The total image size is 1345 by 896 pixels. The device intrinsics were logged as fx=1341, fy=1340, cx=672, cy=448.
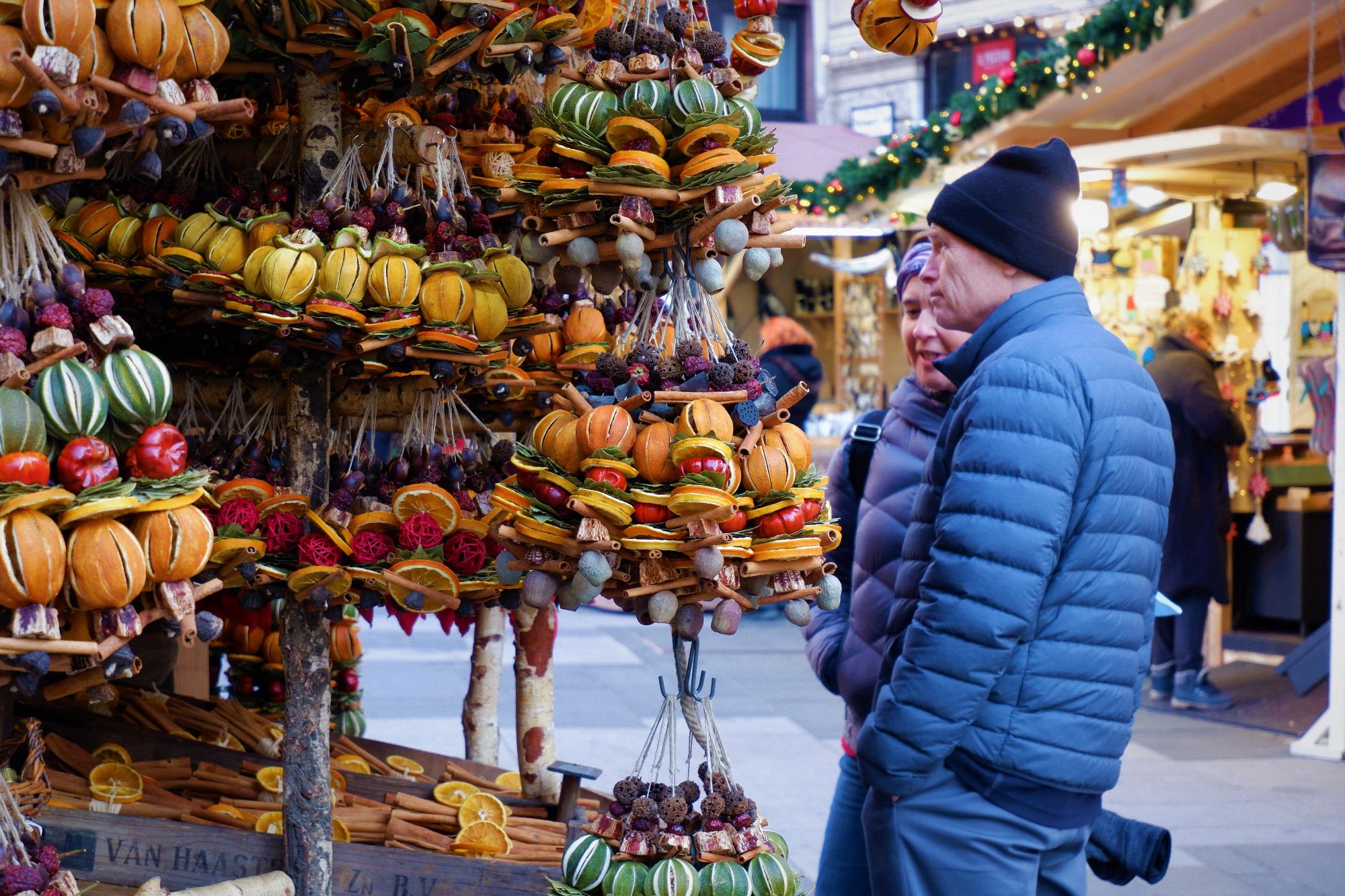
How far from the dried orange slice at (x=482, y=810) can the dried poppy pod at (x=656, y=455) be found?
1.21 m

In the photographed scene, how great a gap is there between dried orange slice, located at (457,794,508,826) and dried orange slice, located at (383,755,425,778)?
412 mm

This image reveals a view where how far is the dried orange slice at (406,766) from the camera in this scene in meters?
3.38

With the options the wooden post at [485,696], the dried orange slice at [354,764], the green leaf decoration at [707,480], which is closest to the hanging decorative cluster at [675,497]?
the green leaf decoration at [707,480]

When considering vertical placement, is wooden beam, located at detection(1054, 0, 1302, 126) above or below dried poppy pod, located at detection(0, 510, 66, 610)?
above

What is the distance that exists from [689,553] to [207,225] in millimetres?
1078

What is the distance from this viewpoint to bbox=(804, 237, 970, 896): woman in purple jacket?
108 inches

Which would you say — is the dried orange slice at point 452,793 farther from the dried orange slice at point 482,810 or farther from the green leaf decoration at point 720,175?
the green leaf decoration at point 720,175

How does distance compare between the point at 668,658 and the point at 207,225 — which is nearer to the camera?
the point at 207,225

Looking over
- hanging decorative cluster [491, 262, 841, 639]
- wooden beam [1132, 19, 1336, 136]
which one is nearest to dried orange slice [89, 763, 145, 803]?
hanging decorative cluster [491, 262, 841, 639]

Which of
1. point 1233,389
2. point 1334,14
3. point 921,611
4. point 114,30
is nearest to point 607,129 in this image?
point 114,30

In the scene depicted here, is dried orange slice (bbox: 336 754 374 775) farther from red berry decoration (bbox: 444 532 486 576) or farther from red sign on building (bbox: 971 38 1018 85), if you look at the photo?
red sign on building (bbox: 971 38 1018 85)

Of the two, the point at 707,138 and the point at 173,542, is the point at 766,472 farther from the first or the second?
the point at 173,542

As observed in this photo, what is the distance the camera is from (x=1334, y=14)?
6.31 metres

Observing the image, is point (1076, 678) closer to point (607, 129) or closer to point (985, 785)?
point (985, 785)
